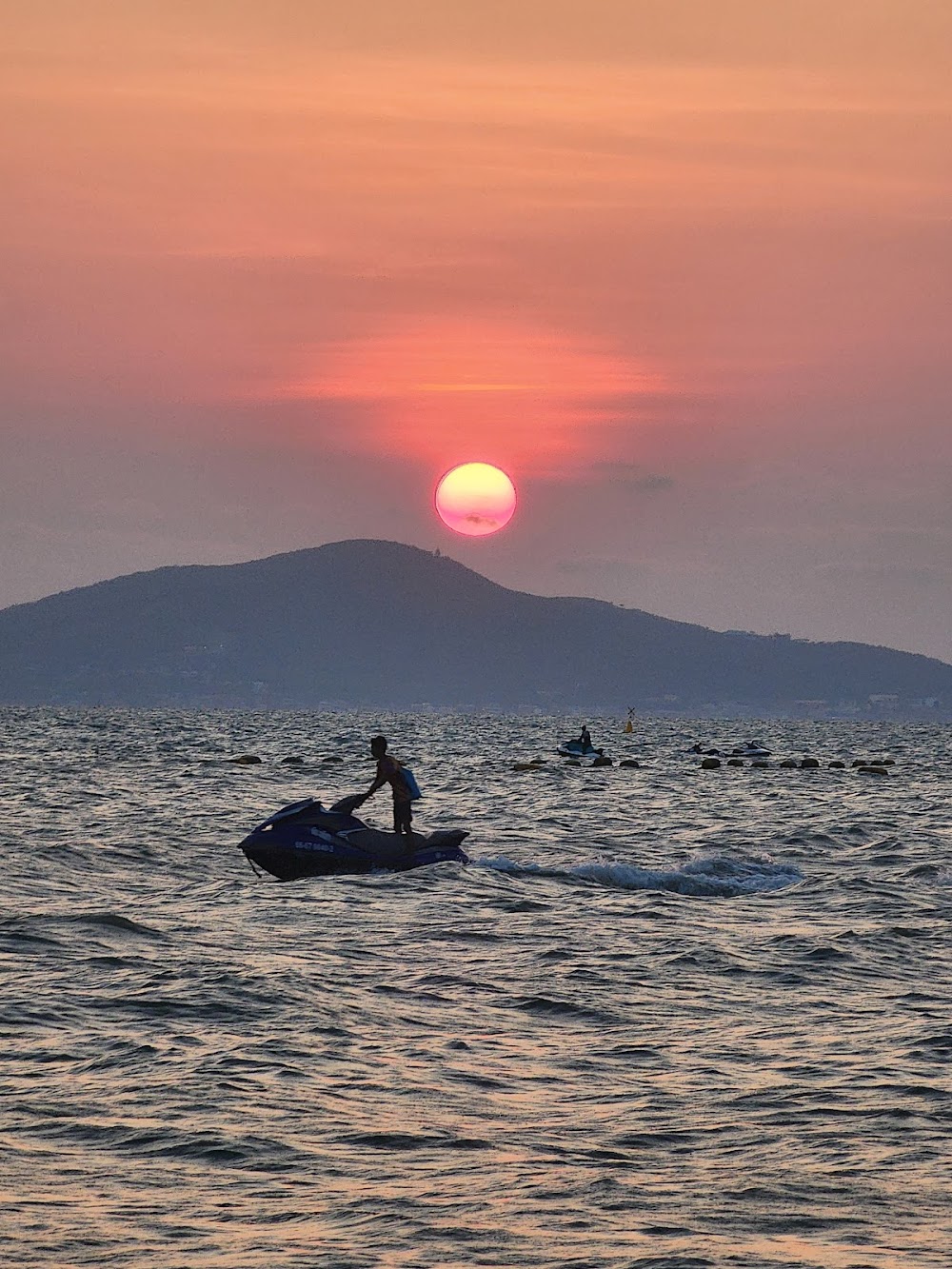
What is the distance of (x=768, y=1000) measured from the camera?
19.1 m

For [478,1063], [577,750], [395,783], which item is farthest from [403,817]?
[577,750]

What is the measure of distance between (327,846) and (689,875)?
25.1ft

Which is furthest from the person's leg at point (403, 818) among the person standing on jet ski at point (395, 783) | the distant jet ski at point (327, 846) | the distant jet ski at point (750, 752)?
the distant jet ski at point (750, 752)

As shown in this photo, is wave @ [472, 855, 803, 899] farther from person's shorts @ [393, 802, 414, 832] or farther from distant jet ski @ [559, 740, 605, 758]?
distant jet ski @ [559, 740, 605, 758]

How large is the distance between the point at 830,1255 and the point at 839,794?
5914 centimetres

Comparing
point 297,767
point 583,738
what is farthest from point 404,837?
point 583,738

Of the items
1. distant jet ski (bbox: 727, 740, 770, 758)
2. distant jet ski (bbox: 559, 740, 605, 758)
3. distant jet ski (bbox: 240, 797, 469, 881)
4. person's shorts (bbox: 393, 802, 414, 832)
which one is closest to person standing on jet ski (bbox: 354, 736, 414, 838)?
person's shorts (bbox: 393, 802, 414, 832)

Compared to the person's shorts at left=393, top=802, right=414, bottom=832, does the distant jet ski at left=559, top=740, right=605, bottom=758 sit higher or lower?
higher

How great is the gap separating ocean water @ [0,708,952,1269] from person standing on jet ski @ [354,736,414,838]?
4.35 feet

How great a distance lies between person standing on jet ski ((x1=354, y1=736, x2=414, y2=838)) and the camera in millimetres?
30516

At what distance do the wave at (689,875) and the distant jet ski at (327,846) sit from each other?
7.81ft

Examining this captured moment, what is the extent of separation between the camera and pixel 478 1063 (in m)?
15.7

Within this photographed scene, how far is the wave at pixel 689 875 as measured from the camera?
103 feet

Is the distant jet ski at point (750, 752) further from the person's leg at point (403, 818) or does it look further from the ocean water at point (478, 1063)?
the person's leg at point (403, 818)
